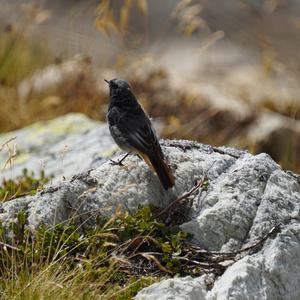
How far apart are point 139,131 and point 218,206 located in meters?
0.90

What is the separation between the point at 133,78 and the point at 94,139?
4218 millimetres

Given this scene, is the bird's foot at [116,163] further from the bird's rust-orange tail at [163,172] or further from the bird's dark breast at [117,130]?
the bird's rust-orange tail at [163,172]

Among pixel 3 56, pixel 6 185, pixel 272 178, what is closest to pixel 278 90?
pixel 3 56

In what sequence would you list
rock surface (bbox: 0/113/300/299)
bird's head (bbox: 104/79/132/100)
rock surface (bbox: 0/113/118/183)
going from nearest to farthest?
rock surface (bbox: 0/113/300/299)
bird's head (bbox: 104/79/132/100)
rock surface (bbox: 0/113/118/183)

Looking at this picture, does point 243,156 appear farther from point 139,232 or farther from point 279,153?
point 279,153

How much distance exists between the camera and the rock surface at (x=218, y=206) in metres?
5.04

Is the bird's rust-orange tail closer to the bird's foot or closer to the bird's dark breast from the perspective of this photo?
the bird's foot

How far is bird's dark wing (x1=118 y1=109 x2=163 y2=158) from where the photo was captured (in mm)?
5883

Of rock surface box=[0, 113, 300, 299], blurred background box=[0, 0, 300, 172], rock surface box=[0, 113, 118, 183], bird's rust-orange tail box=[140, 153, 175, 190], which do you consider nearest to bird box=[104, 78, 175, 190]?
bird's rust-orange tail box=[140, 153, 175, 190]

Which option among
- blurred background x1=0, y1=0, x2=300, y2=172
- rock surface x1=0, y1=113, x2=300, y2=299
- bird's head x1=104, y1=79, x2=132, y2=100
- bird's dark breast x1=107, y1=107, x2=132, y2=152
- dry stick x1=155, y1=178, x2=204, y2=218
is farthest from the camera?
blurred background x1=0, y1=0, x2=300, y2=172

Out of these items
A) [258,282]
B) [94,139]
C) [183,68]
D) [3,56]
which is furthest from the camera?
[183,68]

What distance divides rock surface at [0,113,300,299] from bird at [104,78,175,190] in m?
0.13

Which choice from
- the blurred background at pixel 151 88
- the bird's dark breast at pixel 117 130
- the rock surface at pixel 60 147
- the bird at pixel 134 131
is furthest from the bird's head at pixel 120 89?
the blurred background at pixel 151 88

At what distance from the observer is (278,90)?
15.3m
